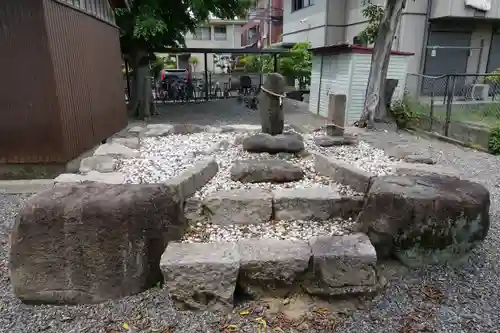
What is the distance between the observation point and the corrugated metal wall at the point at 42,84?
4590 mm

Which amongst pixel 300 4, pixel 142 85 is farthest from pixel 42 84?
pixel 300 4

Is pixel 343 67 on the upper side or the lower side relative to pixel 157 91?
upper

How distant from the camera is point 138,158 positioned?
3.98m

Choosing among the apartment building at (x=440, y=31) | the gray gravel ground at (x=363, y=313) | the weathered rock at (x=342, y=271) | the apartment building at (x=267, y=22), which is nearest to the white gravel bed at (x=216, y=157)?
the weathered rock at (x=342, y=271)

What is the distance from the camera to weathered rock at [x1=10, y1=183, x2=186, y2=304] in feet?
8.07

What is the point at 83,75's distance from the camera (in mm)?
5809

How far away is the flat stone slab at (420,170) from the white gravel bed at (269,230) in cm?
75

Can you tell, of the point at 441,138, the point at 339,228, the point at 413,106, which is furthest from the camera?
the point at 413,106

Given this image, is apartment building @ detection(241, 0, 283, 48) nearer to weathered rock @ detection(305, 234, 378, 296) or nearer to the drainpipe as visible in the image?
the drainpipe

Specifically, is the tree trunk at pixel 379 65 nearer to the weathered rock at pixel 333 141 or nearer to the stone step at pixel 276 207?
the weathered rock at pixel 333 141

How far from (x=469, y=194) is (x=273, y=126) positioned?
2.23m

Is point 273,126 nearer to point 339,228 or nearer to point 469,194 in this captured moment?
point 339,228

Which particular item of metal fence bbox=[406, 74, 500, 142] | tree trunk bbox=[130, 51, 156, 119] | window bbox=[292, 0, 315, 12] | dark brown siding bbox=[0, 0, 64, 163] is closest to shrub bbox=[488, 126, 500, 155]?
metal fence bbox=[406, 74, 500, 142]

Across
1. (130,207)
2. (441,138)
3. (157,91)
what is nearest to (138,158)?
(130,207)
